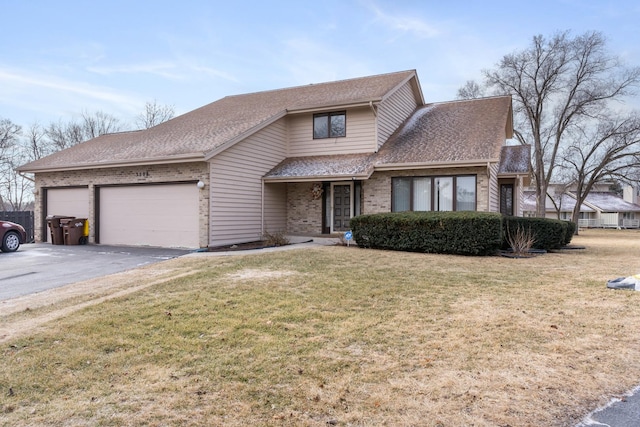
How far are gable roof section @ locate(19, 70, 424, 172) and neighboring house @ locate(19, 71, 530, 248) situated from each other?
0.07 m

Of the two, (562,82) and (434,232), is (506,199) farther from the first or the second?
(562,82)

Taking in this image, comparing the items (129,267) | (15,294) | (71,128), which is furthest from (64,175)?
(71,128)

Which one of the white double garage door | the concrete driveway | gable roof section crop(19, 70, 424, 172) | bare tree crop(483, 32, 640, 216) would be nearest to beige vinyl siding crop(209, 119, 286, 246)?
gable roof section crop(19, 70, 424, 172)

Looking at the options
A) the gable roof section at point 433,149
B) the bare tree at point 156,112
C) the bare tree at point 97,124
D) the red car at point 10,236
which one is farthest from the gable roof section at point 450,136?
the bare tree at point 97,124

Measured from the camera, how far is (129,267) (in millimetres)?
9531

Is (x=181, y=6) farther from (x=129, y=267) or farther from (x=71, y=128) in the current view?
(x=71, y=128)

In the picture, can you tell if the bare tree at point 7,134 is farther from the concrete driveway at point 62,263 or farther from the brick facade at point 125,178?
the concrete driveway at point 62,263

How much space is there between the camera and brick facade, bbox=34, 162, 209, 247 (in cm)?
1277

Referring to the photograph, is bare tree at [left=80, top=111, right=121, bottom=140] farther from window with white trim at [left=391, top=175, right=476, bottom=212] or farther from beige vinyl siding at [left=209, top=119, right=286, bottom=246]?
window with white trim at [left=391, top=175, right=476, bottom=212]

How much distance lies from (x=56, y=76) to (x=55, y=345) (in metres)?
24.4

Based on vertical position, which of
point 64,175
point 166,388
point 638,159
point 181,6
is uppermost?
point 181,6

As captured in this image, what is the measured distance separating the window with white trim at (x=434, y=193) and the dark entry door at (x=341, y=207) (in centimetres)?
174

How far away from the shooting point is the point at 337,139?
52.8 ft

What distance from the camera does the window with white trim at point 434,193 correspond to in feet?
45.1
